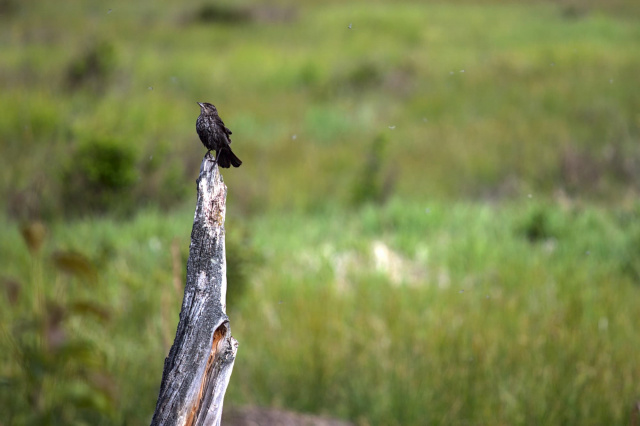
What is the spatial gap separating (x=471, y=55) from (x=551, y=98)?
4472mm

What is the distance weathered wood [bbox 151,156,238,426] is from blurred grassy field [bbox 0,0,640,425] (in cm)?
30

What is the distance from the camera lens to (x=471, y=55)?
587 inches

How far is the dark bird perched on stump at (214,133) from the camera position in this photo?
3.82ft

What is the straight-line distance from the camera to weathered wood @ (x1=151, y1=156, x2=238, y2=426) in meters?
1.18

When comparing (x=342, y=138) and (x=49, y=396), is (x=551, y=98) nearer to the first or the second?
(x=342, y=138)

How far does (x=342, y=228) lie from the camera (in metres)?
5.66

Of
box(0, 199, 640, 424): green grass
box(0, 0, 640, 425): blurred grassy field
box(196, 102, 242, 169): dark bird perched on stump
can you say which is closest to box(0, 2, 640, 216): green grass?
box(0, 0, 640, 425): blurred grassy field

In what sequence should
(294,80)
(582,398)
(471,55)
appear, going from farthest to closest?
1. (471,55)
2. (294,80)
3. (582,398)

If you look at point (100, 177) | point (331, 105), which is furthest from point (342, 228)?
point (331, 105)

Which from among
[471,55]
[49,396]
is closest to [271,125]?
[471,55]

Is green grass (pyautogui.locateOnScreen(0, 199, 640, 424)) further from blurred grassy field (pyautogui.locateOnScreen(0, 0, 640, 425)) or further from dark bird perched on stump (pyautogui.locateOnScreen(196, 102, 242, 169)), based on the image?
dark bird perched on stump (pyautogui.locateOnScreen(196, 102, 242, 169))

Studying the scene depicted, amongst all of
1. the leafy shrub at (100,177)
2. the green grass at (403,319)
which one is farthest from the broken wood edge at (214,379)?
the leafy shrub at (100,177)

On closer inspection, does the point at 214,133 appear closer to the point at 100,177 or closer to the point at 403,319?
the point at 403,319

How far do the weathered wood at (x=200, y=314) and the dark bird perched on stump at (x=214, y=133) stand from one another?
0.03 metres
